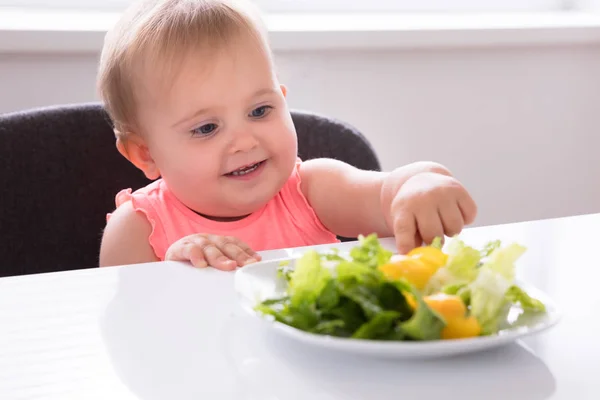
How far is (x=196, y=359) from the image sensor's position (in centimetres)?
56

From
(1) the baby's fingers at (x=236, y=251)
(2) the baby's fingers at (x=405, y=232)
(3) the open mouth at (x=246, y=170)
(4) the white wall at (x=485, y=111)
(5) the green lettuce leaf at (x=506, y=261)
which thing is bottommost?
(4) the white wall at (x=485, y=111)

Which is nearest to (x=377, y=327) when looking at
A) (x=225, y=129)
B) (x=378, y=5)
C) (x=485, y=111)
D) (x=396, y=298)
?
(x=396, y=298)

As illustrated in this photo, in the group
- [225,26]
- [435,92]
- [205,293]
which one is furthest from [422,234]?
[435,92]

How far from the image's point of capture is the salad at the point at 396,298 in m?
0.52

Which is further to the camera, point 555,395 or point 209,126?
point 209,126

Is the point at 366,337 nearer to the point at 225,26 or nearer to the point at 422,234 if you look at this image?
the point at 422,234

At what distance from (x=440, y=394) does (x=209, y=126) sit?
67 cm

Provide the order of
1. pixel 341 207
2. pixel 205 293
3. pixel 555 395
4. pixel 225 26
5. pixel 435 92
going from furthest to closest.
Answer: pixel 435 92
pixel 341 207
pixel 225 26
pixel 205 293
pixel 555 395

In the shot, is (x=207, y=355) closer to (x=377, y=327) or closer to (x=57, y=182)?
(x=377, y=327)

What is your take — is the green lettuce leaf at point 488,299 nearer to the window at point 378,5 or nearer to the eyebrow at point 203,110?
the eyebrow at point 203,110

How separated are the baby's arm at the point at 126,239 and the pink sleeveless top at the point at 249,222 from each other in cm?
1

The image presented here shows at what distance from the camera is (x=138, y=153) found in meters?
1.23

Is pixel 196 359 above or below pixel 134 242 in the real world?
above

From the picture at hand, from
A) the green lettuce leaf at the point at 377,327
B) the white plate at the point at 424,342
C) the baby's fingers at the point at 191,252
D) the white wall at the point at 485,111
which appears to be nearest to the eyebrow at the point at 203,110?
the baby's fingers at the point at 191,252
